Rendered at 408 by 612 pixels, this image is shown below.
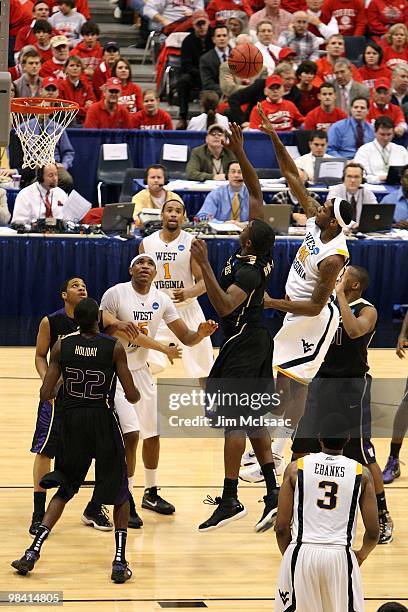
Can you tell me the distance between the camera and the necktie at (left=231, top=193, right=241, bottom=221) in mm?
13898

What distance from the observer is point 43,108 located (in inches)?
424

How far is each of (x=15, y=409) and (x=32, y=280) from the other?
2398 mm

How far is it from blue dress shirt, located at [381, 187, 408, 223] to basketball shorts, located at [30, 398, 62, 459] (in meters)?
7.33

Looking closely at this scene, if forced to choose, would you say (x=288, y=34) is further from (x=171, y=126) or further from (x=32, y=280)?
(x=32, y=280)

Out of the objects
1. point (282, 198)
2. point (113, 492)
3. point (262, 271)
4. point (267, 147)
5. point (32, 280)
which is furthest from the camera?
point (267, 147)

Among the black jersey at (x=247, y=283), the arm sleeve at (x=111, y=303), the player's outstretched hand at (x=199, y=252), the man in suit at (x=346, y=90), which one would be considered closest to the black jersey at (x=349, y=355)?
the black jersey at (x=247, y=283)

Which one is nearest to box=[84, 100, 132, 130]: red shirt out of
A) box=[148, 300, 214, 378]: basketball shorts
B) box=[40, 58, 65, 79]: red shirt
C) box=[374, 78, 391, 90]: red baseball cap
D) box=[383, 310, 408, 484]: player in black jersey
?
box=[40, 58, 65, 79]: red shirt

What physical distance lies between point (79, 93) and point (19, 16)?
1859mm

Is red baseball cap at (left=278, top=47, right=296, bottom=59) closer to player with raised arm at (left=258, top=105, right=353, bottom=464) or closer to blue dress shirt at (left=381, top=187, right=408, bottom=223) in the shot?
blue dress shirt at (left=381, top=187, right=408, bottom=223)

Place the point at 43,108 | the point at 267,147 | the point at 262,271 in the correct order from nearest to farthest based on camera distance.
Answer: the point at 262,271
the point at 43,108
the point at 267,147

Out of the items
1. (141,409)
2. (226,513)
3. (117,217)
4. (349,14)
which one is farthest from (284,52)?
(226,513)

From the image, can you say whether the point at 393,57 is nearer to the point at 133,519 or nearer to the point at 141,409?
the point at 141,409

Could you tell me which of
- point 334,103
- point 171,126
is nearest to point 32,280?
point 171,126

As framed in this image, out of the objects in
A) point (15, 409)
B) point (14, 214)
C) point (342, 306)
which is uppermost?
point (342, 306)
